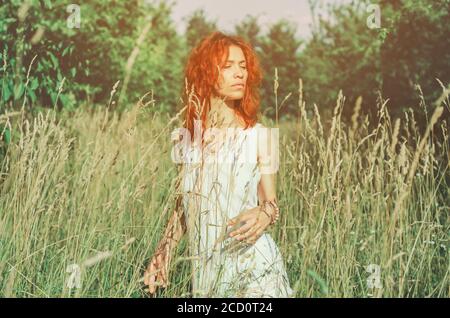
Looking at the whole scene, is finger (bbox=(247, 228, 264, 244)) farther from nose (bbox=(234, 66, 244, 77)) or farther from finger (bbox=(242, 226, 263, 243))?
nose (bbox=(234, 66, 244, 77))

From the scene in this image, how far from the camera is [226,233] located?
1.99 meters

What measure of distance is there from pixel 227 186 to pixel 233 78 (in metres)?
0.47

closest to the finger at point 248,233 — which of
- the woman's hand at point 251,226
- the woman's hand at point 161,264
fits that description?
the woman's hand at point 251,226

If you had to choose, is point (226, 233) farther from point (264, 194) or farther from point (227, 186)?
point (264, 194)

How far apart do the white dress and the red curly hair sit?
0.39 ft

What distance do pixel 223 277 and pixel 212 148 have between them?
1.62 feet

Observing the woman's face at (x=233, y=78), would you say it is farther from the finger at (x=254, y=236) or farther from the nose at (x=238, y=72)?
the finger at (x=254, y=236)

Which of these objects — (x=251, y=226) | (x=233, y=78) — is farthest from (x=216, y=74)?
(x=251, y=226)

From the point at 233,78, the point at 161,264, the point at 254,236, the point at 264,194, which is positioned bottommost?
the point at 161,264

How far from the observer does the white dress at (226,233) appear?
2.05 metres

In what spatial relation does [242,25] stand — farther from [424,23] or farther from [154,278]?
[154,278]

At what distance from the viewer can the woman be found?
2090mm

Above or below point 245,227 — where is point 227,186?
above
